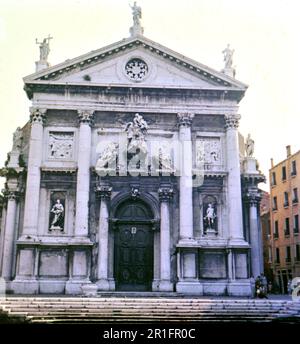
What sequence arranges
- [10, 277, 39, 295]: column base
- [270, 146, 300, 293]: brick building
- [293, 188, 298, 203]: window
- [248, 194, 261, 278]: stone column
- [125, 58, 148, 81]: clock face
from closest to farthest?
[10, 277, 39, 295]: column base → [248, 194, 261, 278]: stone column → [125, 58, 148, 81]: clock face → [270, 146, 300, 293]: brick building → [293, 188, 298, 203]: window

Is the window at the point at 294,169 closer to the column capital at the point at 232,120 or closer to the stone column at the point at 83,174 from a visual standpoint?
the column capital at the point at 232,120

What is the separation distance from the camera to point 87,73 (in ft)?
82.0

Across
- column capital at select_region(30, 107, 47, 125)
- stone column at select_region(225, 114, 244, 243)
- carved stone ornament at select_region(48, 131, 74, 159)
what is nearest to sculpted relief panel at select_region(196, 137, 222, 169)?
stone column at select_region(225, 114, 244, 243)

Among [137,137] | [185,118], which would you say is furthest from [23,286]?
[185,118]

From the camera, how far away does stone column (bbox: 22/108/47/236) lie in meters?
23.1

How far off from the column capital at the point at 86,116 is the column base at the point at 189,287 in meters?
9.05

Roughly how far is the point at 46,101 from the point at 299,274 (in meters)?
24.3

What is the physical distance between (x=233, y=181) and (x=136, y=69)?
25.0 feet

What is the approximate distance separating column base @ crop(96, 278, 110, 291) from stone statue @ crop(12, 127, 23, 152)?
8070 mm

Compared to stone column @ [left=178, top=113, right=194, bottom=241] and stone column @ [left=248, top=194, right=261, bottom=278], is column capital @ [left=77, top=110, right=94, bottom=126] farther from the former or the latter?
stone column @ [left=248, top=194, right=261, bottom=278]

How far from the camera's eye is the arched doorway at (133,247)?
23.4m

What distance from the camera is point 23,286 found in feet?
72.3

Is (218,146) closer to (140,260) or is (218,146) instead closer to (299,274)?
(140,260)

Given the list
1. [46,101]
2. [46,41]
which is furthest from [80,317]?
[46,41]
